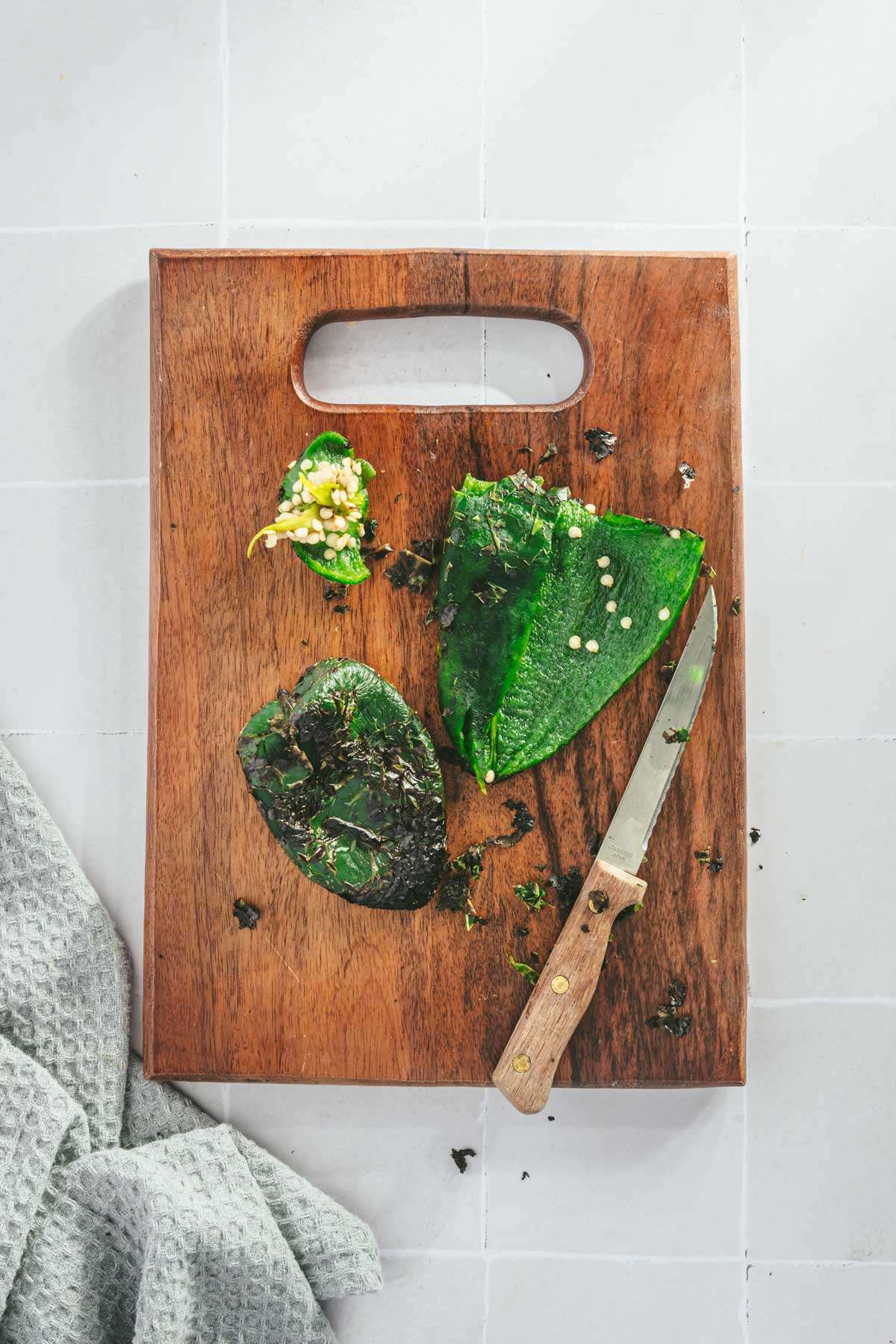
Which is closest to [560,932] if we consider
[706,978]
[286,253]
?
[706,978]

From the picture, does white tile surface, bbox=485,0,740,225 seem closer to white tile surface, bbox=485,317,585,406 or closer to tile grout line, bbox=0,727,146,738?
A: white tile surface, bbox=485,317,585,406

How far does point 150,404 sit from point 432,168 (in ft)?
2.03

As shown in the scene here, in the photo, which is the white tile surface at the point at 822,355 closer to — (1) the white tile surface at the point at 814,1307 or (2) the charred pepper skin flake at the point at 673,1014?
(2) the charred pepper skin flake at the point at 673,1014

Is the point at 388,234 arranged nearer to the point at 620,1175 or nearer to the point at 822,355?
the point at 822,355

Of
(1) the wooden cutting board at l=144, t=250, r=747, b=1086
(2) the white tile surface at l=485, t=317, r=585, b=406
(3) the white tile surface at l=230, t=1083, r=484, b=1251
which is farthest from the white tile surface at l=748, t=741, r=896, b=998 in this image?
(2) the white tile surface at l=485, t=317, r=585, b=406

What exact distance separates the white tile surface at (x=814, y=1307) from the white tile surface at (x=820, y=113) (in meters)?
1.73

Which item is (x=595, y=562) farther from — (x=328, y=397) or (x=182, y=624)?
(x=182, y=624)

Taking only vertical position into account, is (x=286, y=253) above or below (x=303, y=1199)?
above

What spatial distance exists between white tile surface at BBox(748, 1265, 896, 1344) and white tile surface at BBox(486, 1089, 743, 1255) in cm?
10

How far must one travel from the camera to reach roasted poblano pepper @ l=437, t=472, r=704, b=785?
137cm

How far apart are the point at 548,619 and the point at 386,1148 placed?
3.00ft

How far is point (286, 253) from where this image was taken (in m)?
1.42

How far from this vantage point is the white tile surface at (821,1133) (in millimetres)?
1573

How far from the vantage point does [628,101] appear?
5.15ft
